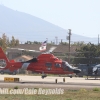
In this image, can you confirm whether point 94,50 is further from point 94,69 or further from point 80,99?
point 80,99

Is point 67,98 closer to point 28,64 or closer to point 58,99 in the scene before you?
point 58,99

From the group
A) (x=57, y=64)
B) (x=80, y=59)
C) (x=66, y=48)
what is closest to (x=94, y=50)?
(x=80, y=59)

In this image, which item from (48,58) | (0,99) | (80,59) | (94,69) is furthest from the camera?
(80,59)

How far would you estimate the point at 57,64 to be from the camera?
152 feet

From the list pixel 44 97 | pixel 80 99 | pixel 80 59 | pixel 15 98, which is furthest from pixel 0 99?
pixel 80 59

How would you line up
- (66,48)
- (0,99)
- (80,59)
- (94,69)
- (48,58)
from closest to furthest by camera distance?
(0,99) → (48,58) → (94,69) → (80,59) → (66,48)

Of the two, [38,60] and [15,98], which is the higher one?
[38,60]

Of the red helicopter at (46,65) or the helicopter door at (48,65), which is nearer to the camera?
the red helicopter at (46,65)

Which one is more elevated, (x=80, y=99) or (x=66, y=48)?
(x=66, y=48)

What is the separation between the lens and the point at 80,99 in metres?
26.5

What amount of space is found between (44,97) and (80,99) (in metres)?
2.21

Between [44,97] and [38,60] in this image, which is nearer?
[44,97]

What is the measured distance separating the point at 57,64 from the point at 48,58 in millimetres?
1208

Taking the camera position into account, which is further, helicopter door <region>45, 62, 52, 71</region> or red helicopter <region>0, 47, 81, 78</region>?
helicopter door <region>45, 62, 52, 71</region>
